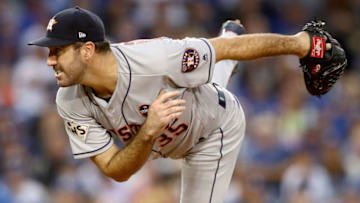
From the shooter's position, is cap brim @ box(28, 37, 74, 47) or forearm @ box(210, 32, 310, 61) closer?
cap brim @ box(28, 37, 74, 47)

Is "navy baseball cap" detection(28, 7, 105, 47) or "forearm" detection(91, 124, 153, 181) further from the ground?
"navy baseball cap" detection(28, 7, 105, 47)

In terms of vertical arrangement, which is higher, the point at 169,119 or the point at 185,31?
the point at 169,119

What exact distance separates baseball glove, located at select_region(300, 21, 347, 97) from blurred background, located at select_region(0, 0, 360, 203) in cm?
191

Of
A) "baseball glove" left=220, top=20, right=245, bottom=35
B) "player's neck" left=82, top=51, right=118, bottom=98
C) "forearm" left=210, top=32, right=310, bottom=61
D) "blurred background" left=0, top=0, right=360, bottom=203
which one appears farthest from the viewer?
"blurred background" left=0, top=0, right=360, bottom=203

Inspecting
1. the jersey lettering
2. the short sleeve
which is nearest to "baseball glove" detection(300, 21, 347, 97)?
the jersey lettering

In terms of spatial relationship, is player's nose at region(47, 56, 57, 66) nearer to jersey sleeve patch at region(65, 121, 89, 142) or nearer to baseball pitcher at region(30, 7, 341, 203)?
baseball pitcher at region(30, 7, 341, 203)

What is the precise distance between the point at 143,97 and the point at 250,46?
0.62 metres

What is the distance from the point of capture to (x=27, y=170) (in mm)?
6523

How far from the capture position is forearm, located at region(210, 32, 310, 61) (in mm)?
3727

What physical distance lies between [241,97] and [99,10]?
208cm

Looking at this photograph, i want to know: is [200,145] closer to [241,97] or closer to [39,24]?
[241,97]

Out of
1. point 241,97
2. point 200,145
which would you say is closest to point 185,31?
point 241,97

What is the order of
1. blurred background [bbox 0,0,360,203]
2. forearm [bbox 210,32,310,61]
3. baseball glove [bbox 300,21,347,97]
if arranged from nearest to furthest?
1. forearm [bbox 210,32,310,61]
2. baseball glove [bbox 300,21,347,97]
3. blurred background [bbox 0,0,360,203]

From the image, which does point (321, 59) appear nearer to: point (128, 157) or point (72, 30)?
point (128, 157)
